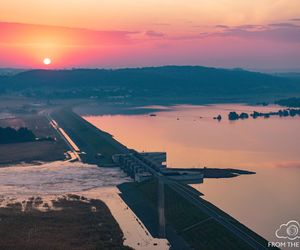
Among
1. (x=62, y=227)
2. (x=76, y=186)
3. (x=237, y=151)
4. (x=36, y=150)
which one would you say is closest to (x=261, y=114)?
(x=237, y=151)

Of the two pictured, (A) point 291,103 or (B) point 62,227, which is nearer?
(B) point 62,227

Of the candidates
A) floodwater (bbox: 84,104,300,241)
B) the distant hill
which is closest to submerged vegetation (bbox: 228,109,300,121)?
floodwater (bbox: 84,104,300,241)

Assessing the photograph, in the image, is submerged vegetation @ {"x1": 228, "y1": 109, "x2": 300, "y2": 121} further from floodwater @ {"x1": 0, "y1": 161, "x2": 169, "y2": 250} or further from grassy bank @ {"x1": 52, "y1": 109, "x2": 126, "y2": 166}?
floodwater @ {"x1": 0, "y1": 161, "x2": 169, "y2": 250}

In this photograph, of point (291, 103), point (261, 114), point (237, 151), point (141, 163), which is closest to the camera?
point (141, 163)

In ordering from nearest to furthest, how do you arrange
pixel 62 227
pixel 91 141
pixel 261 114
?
pixel 62 227 → pixel 91 141 → pixel 261 114

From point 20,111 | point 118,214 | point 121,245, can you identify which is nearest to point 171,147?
point 118,214

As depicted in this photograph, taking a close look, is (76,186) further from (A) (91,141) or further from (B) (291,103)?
(B) (291,103)

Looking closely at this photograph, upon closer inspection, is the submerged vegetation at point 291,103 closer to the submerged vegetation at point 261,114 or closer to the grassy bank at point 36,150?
the submerged vegetation at point 261,114
